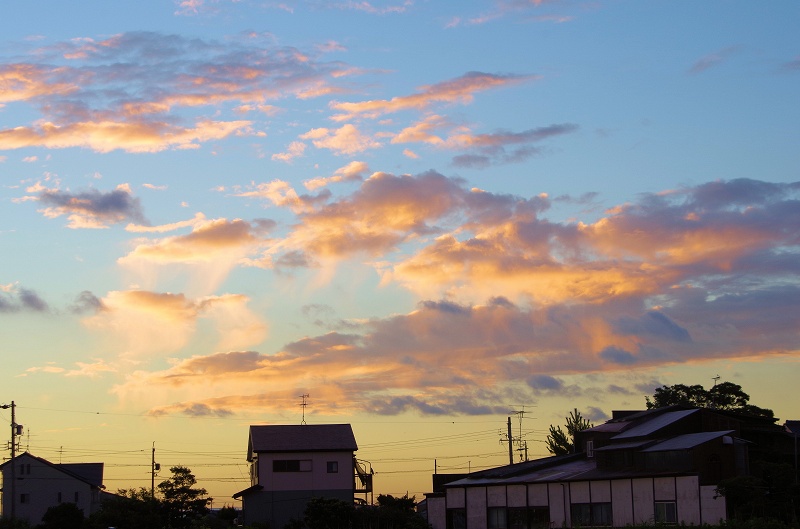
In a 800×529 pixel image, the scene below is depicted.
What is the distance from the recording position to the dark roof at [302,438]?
85.2 m

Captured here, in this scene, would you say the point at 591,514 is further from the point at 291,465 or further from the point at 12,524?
the point at 12,524

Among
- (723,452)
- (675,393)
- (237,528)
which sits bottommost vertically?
(237,528)

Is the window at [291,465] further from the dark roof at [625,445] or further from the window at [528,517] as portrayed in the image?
the dark roof at [625,445]

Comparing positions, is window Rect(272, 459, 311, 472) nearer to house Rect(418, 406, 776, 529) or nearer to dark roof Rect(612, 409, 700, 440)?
house Rect(418, 406, 776, 529)

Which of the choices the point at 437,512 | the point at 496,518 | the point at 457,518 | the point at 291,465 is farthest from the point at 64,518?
the point at 496,518

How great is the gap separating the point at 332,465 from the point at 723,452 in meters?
36.5

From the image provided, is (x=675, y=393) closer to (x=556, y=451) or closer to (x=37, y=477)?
(x=556, y=451)

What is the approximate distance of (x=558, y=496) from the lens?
63.2m

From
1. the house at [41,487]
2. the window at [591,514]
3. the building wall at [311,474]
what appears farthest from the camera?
the house at [41,487]

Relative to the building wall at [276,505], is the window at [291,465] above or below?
above

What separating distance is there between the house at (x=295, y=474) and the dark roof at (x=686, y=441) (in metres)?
30.8

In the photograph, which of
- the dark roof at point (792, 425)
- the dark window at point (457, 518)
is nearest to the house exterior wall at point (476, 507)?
the dark window at point (457, 518)

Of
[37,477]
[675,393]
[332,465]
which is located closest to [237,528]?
[332,465]

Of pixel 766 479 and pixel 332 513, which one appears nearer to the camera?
pixel 766 479
